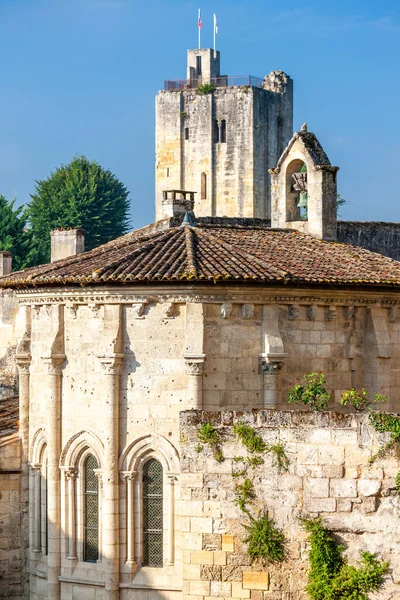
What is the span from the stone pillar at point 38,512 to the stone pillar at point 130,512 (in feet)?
9.32

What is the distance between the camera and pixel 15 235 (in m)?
84.6

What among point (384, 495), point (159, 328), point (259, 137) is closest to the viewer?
point (384, 495)

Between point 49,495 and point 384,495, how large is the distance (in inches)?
415

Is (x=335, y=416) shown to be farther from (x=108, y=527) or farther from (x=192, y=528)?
(x=108, y=527)

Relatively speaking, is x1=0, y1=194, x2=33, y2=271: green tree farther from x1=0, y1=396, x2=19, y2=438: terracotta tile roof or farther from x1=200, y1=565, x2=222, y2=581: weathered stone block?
x1=200, y1=565, x2=222, y2=581: weathered stone block

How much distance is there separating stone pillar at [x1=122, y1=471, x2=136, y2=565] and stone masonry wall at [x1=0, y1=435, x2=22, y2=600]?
360 cm

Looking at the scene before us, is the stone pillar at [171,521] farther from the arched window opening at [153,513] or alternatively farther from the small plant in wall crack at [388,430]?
the small plant in wall crack at [388,430]

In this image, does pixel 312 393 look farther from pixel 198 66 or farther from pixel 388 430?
pixel 198 66

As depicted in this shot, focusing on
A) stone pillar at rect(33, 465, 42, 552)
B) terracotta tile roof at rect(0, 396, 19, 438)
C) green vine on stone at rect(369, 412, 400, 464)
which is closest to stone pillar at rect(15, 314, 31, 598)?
stone pillar at rect(33, 465, 42, 552)

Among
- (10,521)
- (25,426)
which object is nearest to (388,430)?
(25,426)

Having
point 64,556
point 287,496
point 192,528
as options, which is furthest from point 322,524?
point 64,556

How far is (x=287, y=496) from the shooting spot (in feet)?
65.5

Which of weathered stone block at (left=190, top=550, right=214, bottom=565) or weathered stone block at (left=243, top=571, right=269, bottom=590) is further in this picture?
weathered stone block at (left=190, top=550, right=214, bottom=565)

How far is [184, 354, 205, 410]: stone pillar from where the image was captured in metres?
26.5
